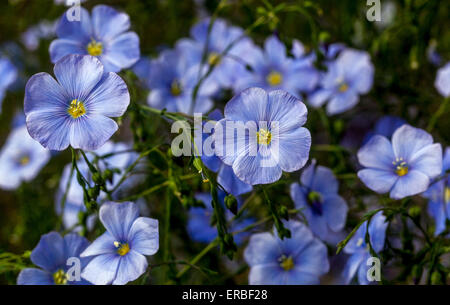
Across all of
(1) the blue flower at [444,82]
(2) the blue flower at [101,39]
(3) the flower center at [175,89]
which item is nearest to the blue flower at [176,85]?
(3) the flower center at [175,89]

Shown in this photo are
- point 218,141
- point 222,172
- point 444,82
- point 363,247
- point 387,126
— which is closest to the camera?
point 218,141

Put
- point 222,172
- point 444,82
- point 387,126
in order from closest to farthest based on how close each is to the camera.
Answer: point 222,172 → point 444,82 → point 387,126

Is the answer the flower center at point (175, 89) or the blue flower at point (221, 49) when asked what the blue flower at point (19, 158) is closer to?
the flower center at point (175, 89)

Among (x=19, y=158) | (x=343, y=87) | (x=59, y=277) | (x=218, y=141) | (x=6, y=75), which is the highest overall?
(x=6, y=75)

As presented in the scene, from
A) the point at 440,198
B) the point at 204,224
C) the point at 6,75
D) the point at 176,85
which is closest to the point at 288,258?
the point at 204,224

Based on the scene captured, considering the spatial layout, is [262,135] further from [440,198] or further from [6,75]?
[6,75]

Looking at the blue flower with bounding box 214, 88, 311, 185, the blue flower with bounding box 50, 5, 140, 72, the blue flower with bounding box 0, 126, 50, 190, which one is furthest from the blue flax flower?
the blue flower with bounding box 0, 126, 50, 190

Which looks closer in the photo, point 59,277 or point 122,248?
point 122,248

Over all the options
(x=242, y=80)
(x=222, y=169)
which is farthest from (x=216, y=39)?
(x=222, y=169)

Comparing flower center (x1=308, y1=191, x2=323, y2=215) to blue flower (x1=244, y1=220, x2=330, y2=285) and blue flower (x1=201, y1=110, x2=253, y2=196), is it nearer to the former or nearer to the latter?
blue flower (x1=244, y1=220, x2=330, y2=285)
